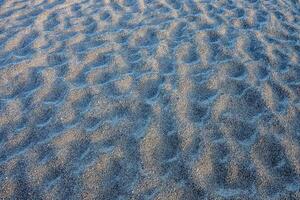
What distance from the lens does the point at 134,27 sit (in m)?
4.26

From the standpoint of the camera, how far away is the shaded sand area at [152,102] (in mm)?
2555

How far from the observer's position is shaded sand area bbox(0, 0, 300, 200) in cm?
255

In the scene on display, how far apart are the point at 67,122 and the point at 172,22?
2105 mm

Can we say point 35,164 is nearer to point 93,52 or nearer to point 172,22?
point 93,52

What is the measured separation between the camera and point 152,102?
3.18 m

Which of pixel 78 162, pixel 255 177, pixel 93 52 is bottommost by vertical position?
pixel 255 177

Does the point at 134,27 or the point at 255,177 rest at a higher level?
the point at 134,27

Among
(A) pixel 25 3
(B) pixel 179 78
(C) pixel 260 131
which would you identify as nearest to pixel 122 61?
(B) pixel 179 78

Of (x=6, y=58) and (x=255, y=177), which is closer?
(x=255, y=177)

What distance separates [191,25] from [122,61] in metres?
1.15

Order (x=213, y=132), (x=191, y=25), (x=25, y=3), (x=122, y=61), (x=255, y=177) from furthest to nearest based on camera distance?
(x=25, y=3), (x=191, y=25), (x=122, y=61), (x=213, y=132), (x=255, y=177)

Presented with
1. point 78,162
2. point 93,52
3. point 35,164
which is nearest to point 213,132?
point 78,162

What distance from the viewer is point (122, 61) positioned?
3.70m

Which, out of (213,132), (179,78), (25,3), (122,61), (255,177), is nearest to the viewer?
(255,177)
